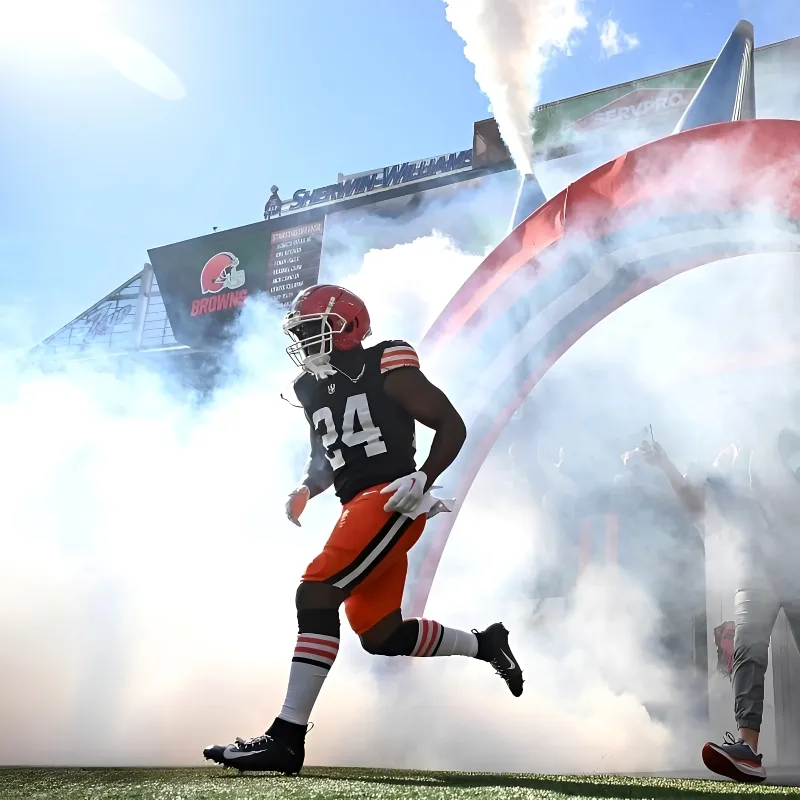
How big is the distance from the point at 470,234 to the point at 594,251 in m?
1.87

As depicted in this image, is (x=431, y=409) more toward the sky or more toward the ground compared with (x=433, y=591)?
more toward the sky

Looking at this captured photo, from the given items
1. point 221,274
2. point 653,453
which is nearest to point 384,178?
point 221,274

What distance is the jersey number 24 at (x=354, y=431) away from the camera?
2508 mm

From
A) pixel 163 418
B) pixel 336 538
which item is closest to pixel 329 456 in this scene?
pixel 336 538

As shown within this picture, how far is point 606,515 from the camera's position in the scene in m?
3.65

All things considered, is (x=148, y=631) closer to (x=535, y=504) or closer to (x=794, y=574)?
(x=535, y=504)

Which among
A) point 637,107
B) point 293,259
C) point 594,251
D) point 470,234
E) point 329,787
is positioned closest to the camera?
point 329,787

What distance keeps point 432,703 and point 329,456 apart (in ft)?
4.16

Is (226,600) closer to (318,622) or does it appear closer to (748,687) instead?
(318,622)

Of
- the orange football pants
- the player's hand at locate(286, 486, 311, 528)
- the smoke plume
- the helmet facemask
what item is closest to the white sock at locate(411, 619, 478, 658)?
the orange football pants

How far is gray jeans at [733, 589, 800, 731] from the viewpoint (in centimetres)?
232

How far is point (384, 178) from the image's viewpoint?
6281 mm

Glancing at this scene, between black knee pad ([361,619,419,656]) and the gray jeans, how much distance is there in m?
0.89

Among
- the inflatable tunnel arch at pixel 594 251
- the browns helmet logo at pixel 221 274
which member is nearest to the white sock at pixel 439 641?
the inflatable tunnel arch at pixel 594 251
